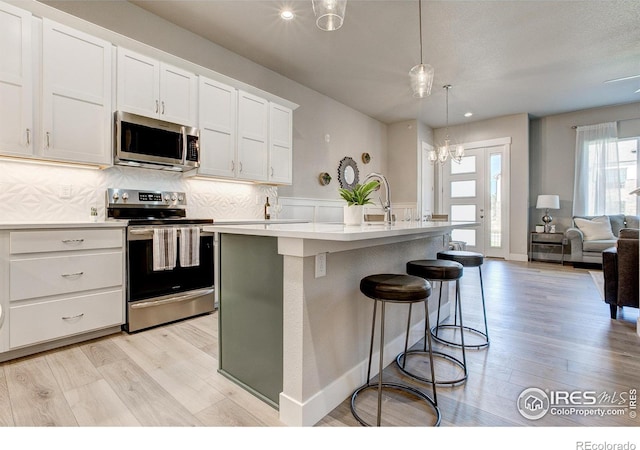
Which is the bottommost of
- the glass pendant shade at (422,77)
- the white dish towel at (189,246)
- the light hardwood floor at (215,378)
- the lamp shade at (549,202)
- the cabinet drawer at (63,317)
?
the light hardwood floor at (215,378)

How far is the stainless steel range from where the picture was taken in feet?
8.59

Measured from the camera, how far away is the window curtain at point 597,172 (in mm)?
5844

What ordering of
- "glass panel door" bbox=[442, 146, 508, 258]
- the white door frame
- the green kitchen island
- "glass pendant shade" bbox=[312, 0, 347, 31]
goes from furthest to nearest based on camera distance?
1. "glass panel door" bbox=[442, 146, 508, 258]
2. the white door frame
3. "glass pendant shade" bbox=[312, 0, 347, 31]
4. the green kitchen island

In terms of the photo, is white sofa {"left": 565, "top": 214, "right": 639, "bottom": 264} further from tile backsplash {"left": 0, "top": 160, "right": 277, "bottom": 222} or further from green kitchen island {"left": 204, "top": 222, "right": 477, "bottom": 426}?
tile backsplash {"left": 0, "top": 160, "right": 277, "bottom": 222}

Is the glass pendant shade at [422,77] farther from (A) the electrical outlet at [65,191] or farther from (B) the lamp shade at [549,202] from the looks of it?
(B) the lamp shade at [549,202]

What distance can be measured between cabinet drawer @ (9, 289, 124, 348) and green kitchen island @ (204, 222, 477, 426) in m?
1.19

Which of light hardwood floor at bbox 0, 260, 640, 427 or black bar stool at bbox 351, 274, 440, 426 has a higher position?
black bar stool at bbox 351, 274, 440, 426

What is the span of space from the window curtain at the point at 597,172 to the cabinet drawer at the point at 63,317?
25.3ft

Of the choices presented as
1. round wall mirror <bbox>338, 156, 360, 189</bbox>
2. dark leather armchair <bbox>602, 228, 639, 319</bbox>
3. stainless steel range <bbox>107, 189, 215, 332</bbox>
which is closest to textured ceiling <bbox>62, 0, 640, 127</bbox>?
round wall mirror <bbox>338, 156, 360, 189</bbox>

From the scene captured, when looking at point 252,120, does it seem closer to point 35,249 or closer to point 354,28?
point 354,28

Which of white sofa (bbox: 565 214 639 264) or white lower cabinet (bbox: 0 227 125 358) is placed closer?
white lower cabinet (bbox: 0 227 125 358)

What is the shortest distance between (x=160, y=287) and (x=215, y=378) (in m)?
1.24

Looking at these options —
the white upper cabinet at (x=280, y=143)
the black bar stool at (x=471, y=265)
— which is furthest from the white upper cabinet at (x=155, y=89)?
the black bar stool at (x=471, y=265)
